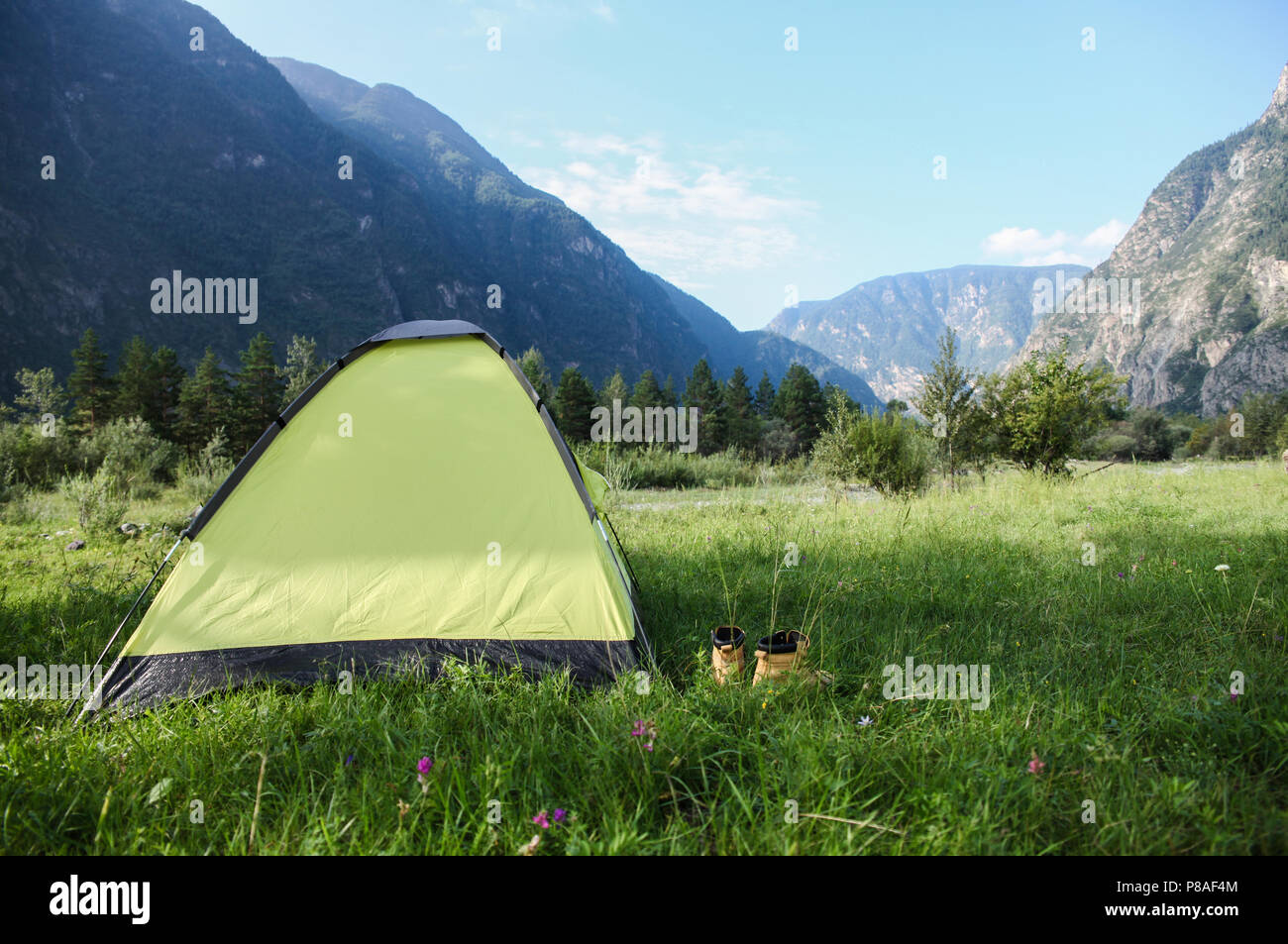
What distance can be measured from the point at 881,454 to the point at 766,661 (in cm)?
880

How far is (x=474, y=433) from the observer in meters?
3.39

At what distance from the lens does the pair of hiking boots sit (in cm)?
255

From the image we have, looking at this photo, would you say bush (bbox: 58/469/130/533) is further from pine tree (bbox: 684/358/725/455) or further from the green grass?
pine tree (bbox: 684/358/725/455)

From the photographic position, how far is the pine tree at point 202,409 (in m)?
26.8

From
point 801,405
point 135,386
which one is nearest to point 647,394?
point 801,405

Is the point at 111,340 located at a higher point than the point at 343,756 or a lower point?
higher

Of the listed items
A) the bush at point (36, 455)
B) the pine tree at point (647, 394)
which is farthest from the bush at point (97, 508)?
the pine tree at point (647, 394)

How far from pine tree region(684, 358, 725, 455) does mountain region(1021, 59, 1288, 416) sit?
4811 centimetres

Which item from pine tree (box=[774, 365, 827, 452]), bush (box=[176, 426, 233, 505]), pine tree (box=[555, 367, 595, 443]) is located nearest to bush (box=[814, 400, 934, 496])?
bush (box=[176, 426, 233, 505])

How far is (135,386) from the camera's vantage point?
26.9 m

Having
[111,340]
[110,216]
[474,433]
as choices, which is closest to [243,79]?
[110,216]

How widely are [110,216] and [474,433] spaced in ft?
349

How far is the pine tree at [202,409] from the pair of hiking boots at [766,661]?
103ft

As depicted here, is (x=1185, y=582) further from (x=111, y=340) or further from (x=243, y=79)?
(x=243, y=79)
